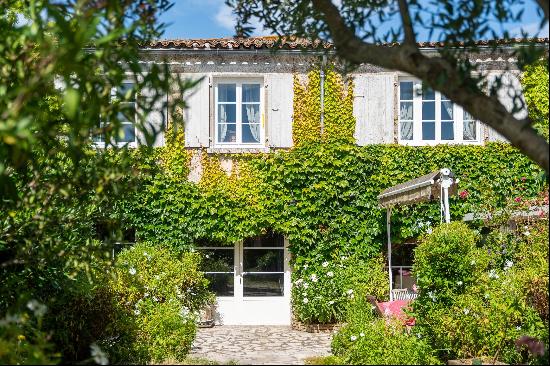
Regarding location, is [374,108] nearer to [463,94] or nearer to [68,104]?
[463,94]

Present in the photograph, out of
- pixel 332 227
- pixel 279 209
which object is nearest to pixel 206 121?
pixel 279 209

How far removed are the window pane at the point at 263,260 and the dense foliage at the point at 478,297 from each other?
462 cm

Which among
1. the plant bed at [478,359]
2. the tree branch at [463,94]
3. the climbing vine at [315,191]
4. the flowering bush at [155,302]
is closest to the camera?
the tree branch at [463,94]

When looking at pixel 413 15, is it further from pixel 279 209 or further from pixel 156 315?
pixel 279 209

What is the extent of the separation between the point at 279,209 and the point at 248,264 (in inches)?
54.4

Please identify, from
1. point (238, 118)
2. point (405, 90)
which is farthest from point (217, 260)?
point (405, 90)

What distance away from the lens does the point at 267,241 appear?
1348 cm

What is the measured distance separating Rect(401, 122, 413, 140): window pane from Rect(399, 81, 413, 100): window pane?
528mm

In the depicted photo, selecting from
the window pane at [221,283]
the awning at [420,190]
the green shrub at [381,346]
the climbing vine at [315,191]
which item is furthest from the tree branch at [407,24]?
the window pane at [221,283]

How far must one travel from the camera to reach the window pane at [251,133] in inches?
520

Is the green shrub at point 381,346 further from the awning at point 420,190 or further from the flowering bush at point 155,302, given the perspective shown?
the awning at point 420,190

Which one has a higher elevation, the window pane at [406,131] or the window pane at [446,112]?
the window pane at [446,112]

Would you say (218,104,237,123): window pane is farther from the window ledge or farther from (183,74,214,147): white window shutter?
the window ledge

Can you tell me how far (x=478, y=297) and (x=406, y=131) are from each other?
552 cm
